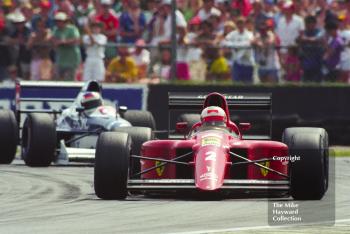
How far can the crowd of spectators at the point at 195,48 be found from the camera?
73.6ft

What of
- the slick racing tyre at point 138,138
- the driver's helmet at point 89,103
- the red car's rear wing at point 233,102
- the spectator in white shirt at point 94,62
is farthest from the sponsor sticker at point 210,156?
the spectator in white shirt at point 94,62

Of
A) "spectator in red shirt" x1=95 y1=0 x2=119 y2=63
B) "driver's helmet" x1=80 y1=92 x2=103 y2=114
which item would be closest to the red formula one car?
"driver's helmet" x1=80 y1=92 x2=103 y2=114

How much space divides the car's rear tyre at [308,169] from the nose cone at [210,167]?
0.74 metres

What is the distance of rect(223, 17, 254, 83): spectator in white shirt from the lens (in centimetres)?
2231

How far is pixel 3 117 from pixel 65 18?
5278 mm

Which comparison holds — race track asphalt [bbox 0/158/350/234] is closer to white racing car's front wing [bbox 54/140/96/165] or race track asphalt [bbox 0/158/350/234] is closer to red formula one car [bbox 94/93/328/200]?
red formula one car [bbox 94/93/328/200]

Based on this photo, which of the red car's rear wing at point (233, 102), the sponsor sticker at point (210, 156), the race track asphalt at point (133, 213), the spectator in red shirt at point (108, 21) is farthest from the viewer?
the spectator in red shirt at point (108, 21)

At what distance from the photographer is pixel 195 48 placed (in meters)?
22.4

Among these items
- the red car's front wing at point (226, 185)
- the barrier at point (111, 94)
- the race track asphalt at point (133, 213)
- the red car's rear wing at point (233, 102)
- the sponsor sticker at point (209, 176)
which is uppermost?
the barrier at point (111, 94)

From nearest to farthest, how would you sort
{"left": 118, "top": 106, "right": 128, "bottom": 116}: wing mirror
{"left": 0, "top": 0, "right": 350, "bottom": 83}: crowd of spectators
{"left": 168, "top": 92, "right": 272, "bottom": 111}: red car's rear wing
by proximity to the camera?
1. {"left": 168, "top": 92, "right": 272, "bottom": 111}: red car's rear wing
2. {"left": 118, "top": 106, "right": 128, "bottom": 116}: wing mirror
3. {"left": 0, "top": 0, "right": 350, "bottom": 83}: crowd of spectators

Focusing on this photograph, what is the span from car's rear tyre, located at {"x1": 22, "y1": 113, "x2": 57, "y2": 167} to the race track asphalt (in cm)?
301

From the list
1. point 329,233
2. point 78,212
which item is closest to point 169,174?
point 78,212

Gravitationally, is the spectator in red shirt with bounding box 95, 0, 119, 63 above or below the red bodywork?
above

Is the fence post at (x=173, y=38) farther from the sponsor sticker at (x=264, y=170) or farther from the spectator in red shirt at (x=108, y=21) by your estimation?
the sponsor sticker at (x=264, y=170)
